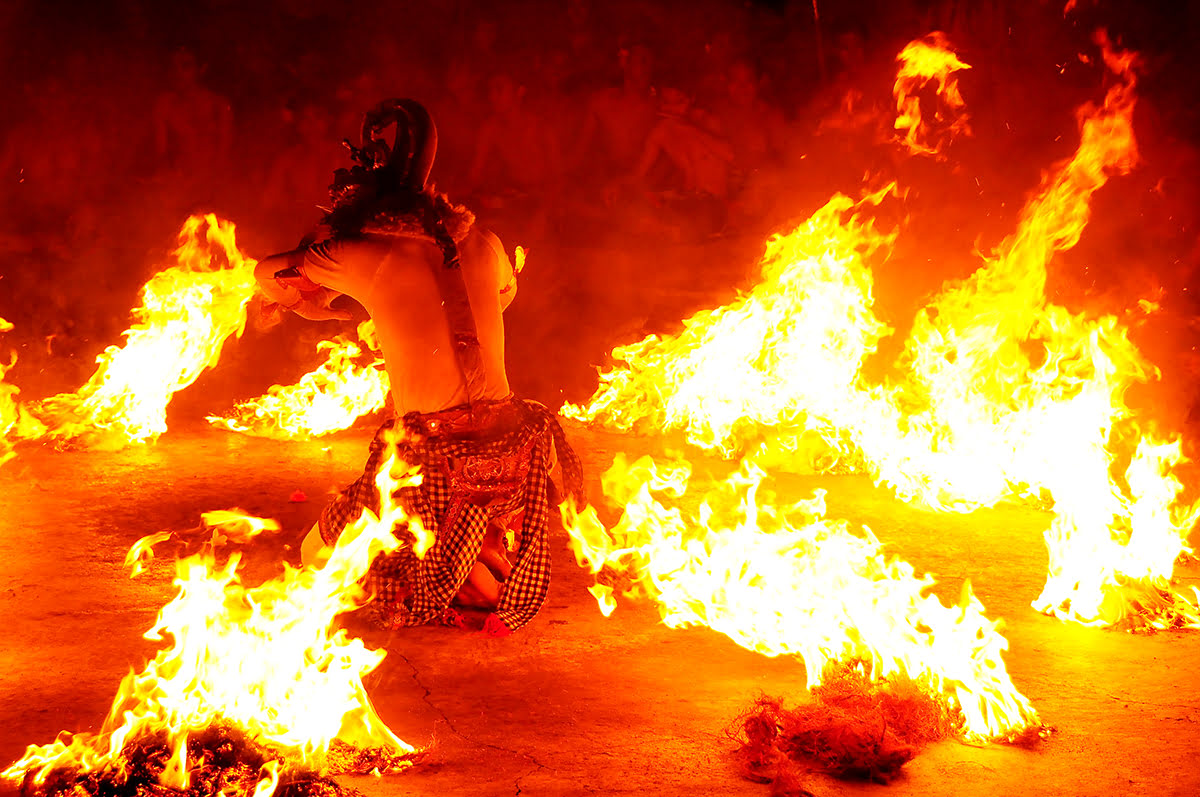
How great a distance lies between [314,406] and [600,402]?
7.25 ft

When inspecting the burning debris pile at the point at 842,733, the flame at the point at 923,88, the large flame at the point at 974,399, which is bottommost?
the burning debris pile at the point at 842,733

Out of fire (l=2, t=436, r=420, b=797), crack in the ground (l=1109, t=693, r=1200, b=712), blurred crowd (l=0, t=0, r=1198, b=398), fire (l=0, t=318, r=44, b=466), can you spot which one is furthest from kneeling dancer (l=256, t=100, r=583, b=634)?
blurred crowd (l=0, t=0, r=1198, b=398)

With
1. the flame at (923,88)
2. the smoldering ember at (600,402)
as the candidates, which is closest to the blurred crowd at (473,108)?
the smoldering ember at (600,402)

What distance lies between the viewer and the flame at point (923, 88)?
40.5 feet

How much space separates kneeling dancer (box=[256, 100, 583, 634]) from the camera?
14.3 ft

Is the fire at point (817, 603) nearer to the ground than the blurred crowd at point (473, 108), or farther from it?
nearer to the ground

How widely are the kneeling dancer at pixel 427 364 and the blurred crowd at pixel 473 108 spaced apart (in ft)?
24.0

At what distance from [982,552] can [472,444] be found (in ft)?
9.45

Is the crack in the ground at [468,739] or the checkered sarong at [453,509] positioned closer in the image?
the crack in the ground at [468,739]

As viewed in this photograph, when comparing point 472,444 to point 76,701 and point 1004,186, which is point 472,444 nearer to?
point 76,701

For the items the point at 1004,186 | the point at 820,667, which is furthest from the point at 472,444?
the point at 1004,186

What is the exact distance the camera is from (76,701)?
3928 mm

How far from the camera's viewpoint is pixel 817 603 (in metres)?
4.32

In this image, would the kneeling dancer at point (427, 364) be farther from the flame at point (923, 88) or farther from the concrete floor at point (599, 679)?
the flame at point (923, 88)
